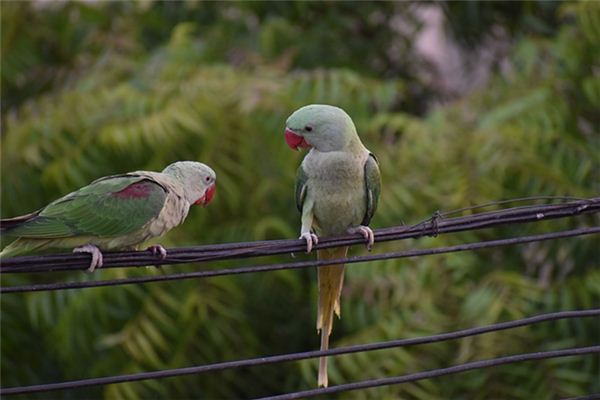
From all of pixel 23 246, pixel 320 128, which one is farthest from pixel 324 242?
pixel 23 246

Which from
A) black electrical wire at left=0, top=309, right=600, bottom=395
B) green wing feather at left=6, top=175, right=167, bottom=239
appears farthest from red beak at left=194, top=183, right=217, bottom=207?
black electrical wire at left=0, top=309, right=600, bottom=395

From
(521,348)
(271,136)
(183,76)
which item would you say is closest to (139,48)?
(183,76)

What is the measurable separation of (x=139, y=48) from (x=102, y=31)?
282mm

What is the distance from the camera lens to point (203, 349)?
4.91 m

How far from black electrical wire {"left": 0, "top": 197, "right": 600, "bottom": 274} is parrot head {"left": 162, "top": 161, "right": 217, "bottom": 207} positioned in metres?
0.47

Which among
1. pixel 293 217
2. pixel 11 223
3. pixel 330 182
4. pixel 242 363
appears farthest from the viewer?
pixel 293 217

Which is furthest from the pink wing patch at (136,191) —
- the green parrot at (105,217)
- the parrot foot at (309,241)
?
the parrot foot at (309,241)

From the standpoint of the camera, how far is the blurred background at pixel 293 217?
462 cm

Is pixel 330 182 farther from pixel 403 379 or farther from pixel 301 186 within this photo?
pixel 403 379

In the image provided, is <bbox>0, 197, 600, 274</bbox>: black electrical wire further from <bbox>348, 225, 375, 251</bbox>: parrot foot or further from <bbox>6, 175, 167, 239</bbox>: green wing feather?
<bbox>6, 175, 167, 239</bbox>: green wing feather

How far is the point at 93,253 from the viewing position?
2939 millimetres

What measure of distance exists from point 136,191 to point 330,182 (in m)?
0.68

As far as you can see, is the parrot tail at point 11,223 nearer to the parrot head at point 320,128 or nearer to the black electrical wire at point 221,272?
the black electrical wire at point 221,272

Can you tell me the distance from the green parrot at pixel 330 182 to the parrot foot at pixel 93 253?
696mm
